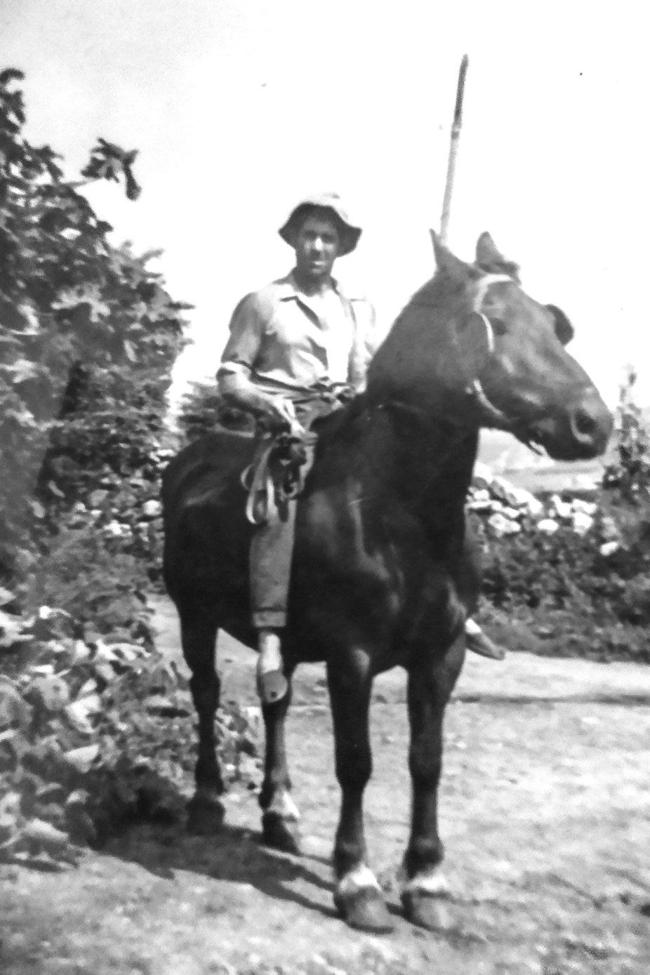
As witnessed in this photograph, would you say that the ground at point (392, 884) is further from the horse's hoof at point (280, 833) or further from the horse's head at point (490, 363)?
the horse's head at point (490, 363)

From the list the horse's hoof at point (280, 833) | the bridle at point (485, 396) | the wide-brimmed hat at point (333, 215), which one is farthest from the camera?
the horse's hoof at point (280, 833)

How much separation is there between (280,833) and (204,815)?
39cm

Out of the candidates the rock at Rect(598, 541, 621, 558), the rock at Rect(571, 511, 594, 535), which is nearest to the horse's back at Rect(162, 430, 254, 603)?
the rock at Rect(598, 541, 621, 558)

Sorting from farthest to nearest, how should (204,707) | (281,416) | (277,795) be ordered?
(204,707), (277,795), (281,416)

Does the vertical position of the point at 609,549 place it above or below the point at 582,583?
above

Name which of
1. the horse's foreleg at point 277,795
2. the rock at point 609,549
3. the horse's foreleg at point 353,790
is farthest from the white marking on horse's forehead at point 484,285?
the rock at point 609,549

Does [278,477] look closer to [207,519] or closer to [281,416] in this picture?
[281,416]

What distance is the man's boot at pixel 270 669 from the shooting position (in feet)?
14.2

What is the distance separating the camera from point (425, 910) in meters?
4.22

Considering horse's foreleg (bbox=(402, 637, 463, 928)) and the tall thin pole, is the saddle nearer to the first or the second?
horse's foreleg (bbox=(402, 637, 463, 928))

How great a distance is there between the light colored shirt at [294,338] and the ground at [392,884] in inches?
78.5

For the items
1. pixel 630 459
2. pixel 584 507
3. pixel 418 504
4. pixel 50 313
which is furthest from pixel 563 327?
pixel 584 507

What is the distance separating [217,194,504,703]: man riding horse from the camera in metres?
4.66

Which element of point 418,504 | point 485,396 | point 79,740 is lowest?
point 79,740
